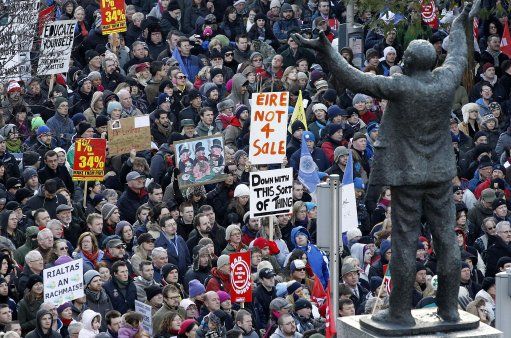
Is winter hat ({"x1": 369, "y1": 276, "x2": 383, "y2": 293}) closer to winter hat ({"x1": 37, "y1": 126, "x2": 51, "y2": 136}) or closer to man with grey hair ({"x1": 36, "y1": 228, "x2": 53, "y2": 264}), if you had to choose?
man with grey hair ({"x1": 36, "y1": 228, "x2": 53, "y2": 264})

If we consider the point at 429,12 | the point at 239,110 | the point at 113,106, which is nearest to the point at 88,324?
the point at 113,106

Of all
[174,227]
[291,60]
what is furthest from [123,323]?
[291,60]

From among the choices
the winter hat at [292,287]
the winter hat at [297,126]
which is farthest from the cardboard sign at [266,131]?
the winter hat at [292,287]

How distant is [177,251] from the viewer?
77.3 feet

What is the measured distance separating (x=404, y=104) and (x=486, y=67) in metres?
16.6

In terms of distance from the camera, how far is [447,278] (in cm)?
1566

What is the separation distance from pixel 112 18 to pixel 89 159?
19.2 ft

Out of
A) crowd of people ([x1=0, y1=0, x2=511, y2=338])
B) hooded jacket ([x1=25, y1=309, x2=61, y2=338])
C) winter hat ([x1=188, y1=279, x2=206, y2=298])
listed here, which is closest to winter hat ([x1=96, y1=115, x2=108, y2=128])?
crowd of people ([x1=0, y1=0, x2=511, y2=338])

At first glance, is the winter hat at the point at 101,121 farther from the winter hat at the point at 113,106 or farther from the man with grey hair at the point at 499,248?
the man with grey hair at the point at 499,248

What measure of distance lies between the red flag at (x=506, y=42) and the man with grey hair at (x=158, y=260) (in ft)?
35.8

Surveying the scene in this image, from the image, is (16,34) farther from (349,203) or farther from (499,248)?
(499,248)

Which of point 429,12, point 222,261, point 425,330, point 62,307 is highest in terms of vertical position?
point 429,12

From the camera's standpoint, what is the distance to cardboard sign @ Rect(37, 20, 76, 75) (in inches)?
1104

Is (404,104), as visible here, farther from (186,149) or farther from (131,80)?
(131,80)
